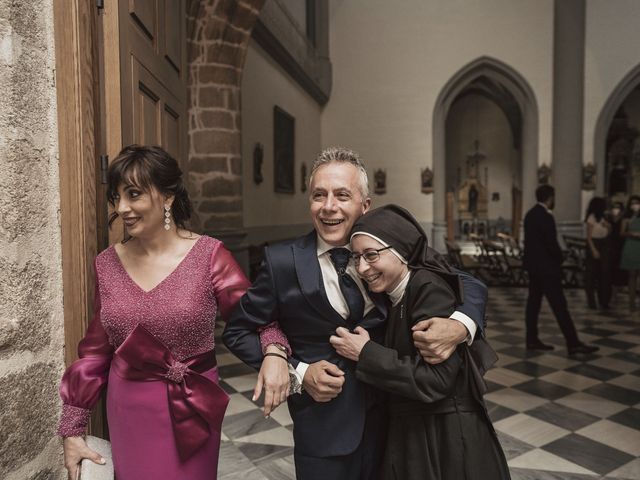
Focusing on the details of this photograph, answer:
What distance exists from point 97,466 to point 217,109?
Result: 555cm

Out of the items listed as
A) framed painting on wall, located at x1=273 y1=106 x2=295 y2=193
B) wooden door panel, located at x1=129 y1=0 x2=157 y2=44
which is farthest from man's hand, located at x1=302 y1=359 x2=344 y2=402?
framed painting on wall, located at x1=273 y1=106 x2=295 y2=193

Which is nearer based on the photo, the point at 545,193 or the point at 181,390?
the point at 181,390

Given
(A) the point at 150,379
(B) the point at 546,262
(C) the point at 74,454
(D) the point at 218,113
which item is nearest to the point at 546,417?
(B) the point at 546,262

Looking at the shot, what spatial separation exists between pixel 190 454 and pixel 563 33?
49.3 feet

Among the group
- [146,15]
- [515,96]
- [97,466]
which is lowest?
[97,466]

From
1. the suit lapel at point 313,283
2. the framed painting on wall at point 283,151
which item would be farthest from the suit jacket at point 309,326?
the framed painting on wall at point 283,151

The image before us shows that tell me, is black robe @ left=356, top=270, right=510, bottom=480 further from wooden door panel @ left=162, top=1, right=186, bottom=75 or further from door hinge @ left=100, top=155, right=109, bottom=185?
wooden door panel @ left=162, top=1, right=186, bottom=75

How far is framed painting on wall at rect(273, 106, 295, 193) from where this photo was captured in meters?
9.94

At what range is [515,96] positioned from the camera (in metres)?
14.4

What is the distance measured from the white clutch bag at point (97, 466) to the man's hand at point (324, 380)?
2.11 ft

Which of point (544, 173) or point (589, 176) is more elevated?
point (544, 173)

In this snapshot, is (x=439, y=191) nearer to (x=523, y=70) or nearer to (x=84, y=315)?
(x=523, y=70)

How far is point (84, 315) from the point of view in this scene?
160cm

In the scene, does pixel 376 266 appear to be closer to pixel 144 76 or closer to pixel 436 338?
pixel 436 338
